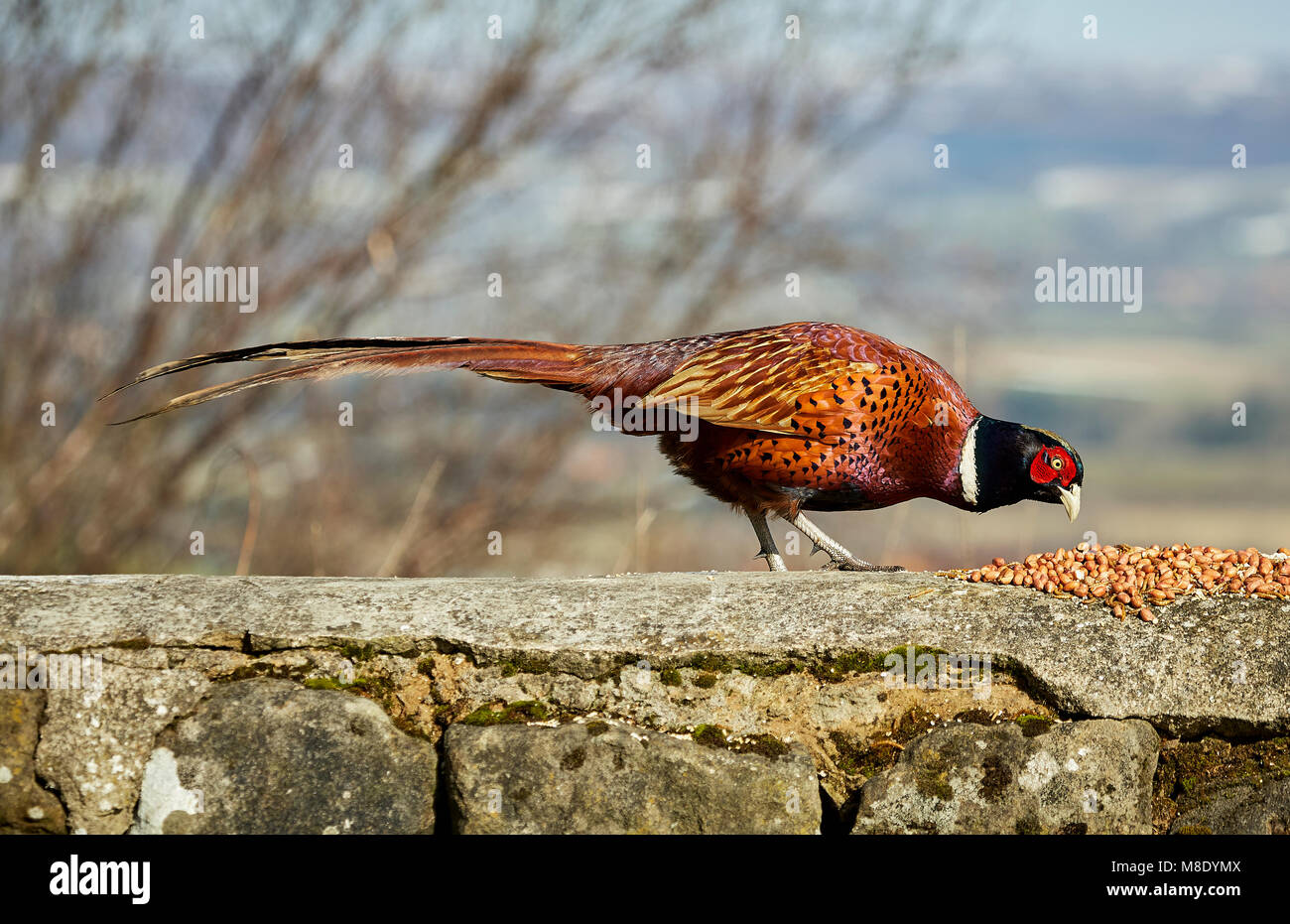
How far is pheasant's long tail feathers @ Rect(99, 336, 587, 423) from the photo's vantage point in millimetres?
3604

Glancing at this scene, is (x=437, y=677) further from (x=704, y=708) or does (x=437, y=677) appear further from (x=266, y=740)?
(x=704, y=708)

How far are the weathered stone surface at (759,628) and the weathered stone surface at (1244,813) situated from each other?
0.49 feet

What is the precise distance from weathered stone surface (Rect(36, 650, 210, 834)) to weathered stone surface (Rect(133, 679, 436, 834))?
0.05 m

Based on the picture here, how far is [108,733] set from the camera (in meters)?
3.15

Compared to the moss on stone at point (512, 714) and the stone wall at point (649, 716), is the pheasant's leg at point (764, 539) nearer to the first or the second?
the stone wall at point (649, 716)

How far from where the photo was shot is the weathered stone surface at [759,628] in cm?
311

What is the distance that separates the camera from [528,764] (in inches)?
120

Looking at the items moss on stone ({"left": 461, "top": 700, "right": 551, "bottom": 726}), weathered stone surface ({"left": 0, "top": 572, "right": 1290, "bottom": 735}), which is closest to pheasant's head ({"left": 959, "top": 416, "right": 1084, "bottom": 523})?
weathered stone surface ({"left": 0, "top": 572, "right": 1290, "bottom": 735})

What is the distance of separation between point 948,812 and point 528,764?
1029 millimetres

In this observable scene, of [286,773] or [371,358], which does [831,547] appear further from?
[286,773]

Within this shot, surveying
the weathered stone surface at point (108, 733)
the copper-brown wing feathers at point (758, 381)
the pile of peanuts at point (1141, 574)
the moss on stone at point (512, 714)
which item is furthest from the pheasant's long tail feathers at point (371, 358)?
the pile of peanuts at point (1141, 574)

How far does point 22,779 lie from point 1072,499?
3273mm

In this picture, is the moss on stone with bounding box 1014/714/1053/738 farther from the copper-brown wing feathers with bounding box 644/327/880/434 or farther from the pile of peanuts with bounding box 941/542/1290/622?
the copper-brown wing feathers with bounding box 644/327/880/434

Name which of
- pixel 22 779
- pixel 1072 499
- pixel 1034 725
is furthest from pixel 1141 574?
pixel 22 779
